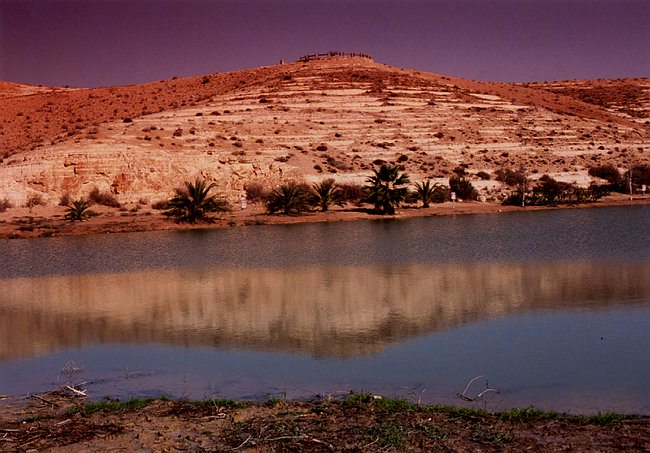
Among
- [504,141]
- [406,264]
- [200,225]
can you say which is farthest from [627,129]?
[406,264]

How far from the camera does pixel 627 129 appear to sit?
5619 centimetres

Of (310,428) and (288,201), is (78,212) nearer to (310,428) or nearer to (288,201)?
(288,201)

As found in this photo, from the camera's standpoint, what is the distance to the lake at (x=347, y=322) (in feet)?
25.1

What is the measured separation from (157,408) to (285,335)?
3.51m

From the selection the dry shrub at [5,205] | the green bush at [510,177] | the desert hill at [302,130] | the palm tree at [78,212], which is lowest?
the palm tree at [78,212]

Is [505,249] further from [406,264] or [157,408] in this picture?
[157,408]

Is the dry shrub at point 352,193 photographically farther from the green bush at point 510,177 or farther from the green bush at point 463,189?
the green bush at point 510,177

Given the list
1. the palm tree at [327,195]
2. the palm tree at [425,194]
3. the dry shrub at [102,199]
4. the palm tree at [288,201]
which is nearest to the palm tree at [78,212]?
the dry shrub at [102,199]

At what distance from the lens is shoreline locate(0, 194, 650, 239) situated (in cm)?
3059

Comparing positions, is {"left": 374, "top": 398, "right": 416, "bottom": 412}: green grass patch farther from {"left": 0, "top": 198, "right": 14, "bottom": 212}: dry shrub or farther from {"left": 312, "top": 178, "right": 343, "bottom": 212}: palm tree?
{"left": 0, "top": 198, "right": 14, "bottom": 212}: dry shrub

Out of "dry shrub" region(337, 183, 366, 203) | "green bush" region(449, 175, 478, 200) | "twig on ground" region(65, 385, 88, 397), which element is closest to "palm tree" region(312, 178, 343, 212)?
"dry shrub" region(337, 183, 366, 203)

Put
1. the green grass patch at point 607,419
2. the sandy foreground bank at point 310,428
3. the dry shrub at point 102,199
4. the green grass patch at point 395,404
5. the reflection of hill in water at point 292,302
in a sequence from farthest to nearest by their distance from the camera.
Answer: the dry shrub at point 102,199
the reflection of hill in water at point 292,302
the green grass patch at point 395,404
the green grass patch at point 607,419
the sandy foreground bank at point 310,428

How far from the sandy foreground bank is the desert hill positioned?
31.0 meters

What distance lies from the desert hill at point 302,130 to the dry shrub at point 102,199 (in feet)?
1.67
